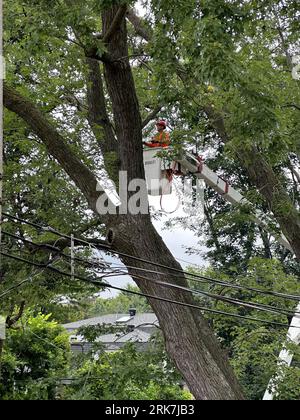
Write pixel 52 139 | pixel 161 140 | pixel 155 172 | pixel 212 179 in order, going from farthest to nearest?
pixel 212 179 < pixel 161 140 < pixel 155 172 < pixel 52 139

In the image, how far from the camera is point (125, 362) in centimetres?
891

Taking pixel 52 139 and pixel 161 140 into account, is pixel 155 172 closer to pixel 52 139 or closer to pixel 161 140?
pixel 161 140

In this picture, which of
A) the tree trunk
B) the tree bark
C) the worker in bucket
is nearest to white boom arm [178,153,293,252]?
the worker in bucket

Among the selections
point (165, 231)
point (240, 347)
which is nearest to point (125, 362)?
point (240, 347)

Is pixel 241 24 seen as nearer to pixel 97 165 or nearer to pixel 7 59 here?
pixel 7 59

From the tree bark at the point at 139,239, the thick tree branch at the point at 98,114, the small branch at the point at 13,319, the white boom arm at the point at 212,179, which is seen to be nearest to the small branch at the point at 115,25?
the tree bark at the point at 139,239

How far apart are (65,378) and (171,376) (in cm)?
173

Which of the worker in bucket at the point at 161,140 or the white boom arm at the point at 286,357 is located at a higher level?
the worker in bucket at the point at 161,140

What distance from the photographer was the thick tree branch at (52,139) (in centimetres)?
746

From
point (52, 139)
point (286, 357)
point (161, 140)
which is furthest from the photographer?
point (286, 357)

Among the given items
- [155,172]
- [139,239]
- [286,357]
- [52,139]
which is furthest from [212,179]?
[52,139]

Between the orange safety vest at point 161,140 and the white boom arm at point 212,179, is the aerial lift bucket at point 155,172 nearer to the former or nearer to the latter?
the orange safety vest at point 161,140

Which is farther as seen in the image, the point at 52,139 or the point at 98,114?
the point at 98,114

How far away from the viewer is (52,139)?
753 centimetres
